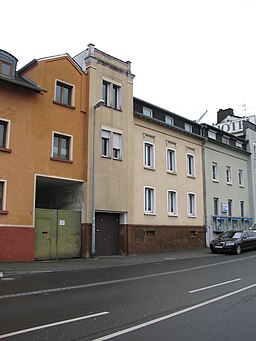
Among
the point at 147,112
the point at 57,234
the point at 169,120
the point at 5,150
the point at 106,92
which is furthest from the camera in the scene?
the point at 169,120

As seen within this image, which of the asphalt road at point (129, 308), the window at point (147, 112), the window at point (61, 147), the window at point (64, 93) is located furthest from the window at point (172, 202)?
the asphalt road at point (129, 308)

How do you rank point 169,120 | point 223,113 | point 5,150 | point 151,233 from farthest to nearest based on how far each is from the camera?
point 223,113 → point 169,120 → point 151,233 → point 5,150

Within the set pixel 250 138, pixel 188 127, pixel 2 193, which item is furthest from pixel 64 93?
pixel 250 138

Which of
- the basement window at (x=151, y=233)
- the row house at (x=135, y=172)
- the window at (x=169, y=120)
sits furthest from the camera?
the window at (x=169, y=120)

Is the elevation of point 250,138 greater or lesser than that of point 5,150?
greater

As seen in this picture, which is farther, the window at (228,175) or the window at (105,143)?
the window at (228,175)

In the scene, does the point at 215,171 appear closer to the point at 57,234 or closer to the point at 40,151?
Result: the point at 57,234

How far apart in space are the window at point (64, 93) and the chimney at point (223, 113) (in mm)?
31547

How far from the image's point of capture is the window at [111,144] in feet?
78.9

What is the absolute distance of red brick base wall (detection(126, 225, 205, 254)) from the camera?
→ 24.8 m

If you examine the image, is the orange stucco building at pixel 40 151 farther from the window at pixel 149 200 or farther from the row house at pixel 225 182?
the row house at pixel 225 182

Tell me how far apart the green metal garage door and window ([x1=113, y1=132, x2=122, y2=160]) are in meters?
4.75

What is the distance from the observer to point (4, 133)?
64.1 feet

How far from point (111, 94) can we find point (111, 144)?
3.37 meters
